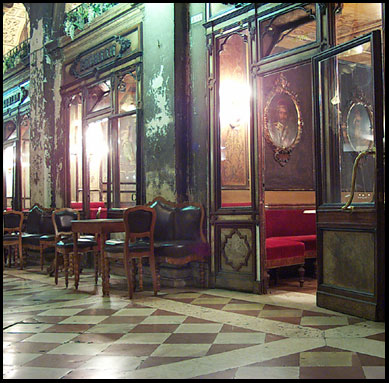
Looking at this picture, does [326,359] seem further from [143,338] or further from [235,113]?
[235,113]

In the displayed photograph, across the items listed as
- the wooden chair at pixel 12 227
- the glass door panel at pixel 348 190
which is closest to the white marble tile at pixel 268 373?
the glass door panel at pixel 348 190

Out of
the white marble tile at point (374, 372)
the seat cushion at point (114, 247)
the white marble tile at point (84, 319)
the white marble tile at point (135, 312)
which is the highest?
the seat cushion at point (114, 247)

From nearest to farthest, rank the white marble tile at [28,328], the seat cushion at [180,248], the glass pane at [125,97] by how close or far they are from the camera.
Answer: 1. the white marble tile at [28,328]
2. the seat cushion at [180,248]
3. the glass pane at [125,97]

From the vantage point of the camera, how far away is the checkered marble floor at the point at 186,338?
2947 millimetres

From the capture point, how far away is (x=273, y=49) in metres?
5.93

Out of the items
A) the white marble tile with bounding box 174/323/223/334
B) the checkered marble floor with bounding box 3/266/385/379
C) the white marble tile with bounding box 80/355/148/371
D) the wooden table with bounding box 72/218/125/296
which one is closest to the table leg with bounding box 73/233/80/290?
the wooden table with bounding box 72/218/125/296

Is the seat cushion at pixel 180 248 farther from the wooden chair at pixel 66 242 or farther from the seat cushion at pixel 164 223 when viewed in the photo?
the wooden chair at pixel 66 242

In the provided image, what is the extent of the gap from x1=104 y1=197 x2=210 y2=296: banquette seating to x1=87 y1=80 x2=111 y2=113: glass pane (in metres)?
2.62

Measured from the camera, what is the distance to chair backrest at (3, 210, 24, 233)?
28.6 ft

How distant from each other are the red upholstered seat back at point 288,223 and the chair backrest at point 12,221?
4.34 metres

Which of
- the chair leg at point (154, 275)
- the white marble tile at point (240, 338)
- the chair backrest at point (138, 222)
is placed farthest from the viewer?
the chair leg at point (154, 275)

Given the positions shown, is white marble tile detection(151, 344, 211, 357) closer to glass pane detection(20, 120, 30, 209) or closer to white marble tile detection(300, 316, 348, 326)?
white marble tile detection(300, 316, 348, 326)

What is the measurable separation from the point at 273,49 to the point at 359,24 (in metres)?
1.03

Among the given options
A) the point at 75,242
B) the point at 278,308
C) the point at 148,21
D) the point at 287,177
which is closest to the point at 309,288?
the point at 278,308
